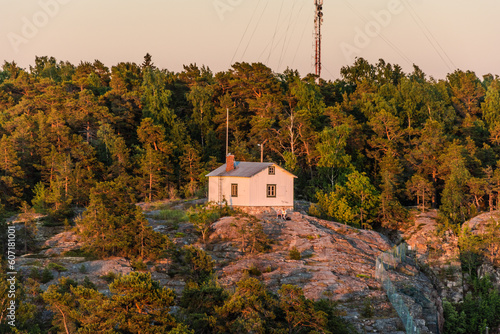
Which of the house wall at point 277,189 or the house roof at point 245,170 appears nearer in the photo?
the house wall at point 277,189

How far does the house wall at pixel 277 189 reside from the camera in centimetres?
4241

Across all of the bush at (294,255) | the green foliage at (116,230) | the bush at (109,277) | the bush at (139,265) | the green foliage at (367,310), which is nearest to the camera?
the green foliage at (367,310)

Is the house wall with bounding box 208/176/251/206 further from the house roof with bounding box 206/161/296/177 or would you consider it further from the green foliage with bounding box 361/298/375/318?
the green foliage with bounding box 361/298/375/318

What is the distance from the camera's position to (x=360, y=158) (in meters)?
62.2

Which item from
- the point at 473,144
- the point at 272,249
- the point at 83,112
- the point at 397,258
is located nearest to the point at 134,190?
the point at 83,112

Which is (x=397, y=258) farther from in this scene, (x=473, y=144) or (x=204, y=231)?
(x=473, y=144)

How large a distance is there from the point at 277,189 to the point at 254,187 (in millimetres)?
1869

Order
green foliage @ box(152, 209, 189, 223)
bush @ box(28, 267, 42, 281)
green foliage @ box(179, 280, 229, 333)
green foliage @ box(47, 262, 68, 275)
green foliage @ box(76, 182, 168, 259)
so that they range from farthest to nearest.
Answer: green foliage @ box(152, 209, 189, 223), green foliage @ box(76, 182, 168, 259), green foliage @ box(47, 262, 68, 275), bush @ box(28, 267, 42, 281), green foliage @ box(179, 280, 229, 333)

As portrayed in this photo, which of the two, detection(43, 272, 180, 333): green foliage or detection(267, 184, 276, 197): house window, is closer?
detection(43, 272, 180, 333): green foliage

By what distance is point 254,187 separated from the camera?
42.3 meters

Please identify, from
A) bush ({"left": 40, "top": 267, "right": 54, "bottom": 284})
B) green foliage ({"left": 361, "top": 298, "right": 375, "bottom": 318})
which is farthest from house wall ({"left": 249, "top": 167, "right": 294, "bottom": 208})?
bush ({"left": 40, "top": 267, "right": 54, "bottom": 284})

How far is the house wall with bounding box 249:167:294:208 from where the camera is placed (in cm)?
4241

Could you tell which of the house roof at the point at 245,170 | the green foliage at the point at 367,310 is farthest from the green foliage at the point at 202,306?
the house roof at the point at 245,170

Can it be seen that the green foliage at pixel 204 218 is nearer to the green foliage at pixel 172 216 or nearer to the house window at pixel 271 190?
the green foliage at pixel 172 216
